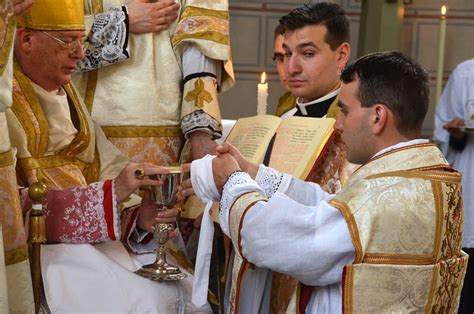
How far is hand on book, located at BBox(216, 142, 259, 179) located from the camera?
11.5 feet

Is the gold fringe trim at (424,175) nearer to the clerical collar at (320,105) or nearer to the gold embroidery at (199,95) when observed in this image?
the clerical collar at (320,105)

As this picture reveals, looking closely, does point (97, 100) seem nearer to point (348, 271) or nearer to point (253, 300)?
point (253, 300)

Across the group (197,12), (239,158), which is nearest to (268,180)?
(239,158)

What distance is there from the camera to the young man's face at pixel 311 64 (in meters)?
4.26

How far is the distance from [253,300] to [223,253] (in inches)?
35.3

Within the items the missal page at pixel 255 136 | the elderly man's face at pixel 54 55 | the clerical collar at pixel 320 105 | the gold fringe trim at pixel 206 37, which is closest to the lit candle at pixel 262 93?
the missal page at pixel 255 136

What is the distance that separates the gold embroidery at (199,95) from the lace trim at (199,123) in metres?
0.05

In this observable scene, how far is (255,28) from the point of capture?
906 centimetres

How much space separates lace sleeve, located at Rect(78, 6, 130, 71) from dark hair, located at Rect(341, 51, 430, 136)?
1518mm

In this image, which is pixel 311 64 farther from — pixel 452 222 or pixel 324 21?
pixel 452 222

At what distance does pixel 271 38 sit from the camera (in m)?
9.05

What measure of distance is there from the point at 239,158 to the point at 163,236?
0.53m

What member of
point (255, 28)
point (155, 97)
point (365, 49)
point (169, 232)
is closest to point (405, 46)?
point (365, 49)

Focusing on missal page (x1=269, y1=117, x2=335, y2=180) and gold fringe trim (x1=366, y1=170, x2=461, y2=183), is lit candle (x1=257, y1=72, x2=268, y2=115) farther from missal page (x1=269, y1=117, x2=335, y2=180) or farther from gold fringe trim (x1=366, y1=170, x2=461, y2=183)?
gold fringe trim (x1=366, y1=170, x2=461, y2=183)
